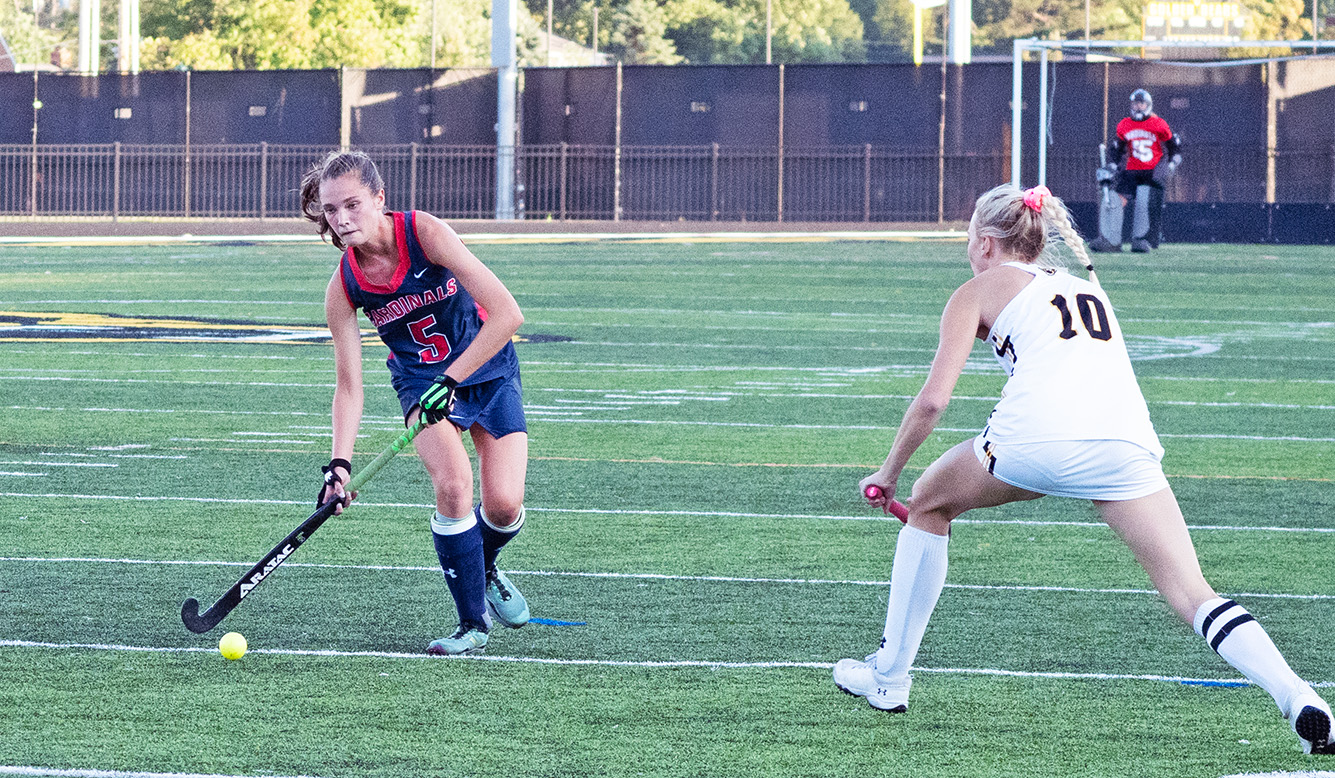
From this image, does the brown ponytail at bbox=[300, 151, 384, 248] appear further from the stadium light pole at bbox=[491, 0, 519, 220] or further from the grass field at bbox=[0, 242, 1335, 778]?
the stadium light pole at bbox=[491, 0, 519, 220]

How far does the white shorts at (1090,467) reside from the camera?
195 inches

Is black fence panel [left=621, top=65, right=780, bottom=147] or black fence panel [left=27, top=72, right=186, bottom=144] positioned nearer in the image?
black fence panel [left=621, top=65, right=780, bottom=147]

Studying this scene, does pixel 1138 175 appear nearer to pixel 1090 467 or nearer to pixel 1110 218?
pixel 1110 218

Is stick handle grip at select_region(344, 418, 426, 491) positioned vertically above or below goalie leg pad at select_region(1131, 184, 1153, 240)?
below

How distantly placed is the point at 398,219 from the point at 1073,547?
12.3ft

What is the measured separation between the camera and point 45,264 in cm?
2689

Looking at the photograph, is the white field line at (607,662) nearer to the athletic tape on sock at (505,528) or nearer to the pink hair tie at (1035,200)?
the athletic tape on sock at (505,528)

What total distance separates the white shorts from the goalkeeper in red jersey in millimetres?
22075

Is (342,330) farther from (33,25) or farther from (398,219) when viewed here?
(33,25)

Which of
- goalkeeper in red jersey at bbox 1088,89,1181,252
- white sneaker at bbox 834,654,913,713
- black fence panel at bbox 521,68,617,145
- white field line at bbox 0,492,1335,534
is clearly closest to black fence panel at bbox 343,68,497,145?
black fence panel at bbox 521,68,617,145

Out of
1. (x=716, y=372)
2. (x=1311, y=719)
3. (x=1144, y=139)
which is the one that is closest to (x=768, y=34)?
(x=1144, y=139)

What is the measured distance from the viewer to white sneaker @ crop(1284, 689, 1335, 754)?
4746 millimetres

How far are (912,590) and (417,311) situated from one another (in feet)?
6.20

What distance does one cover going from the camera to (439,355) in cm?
630
